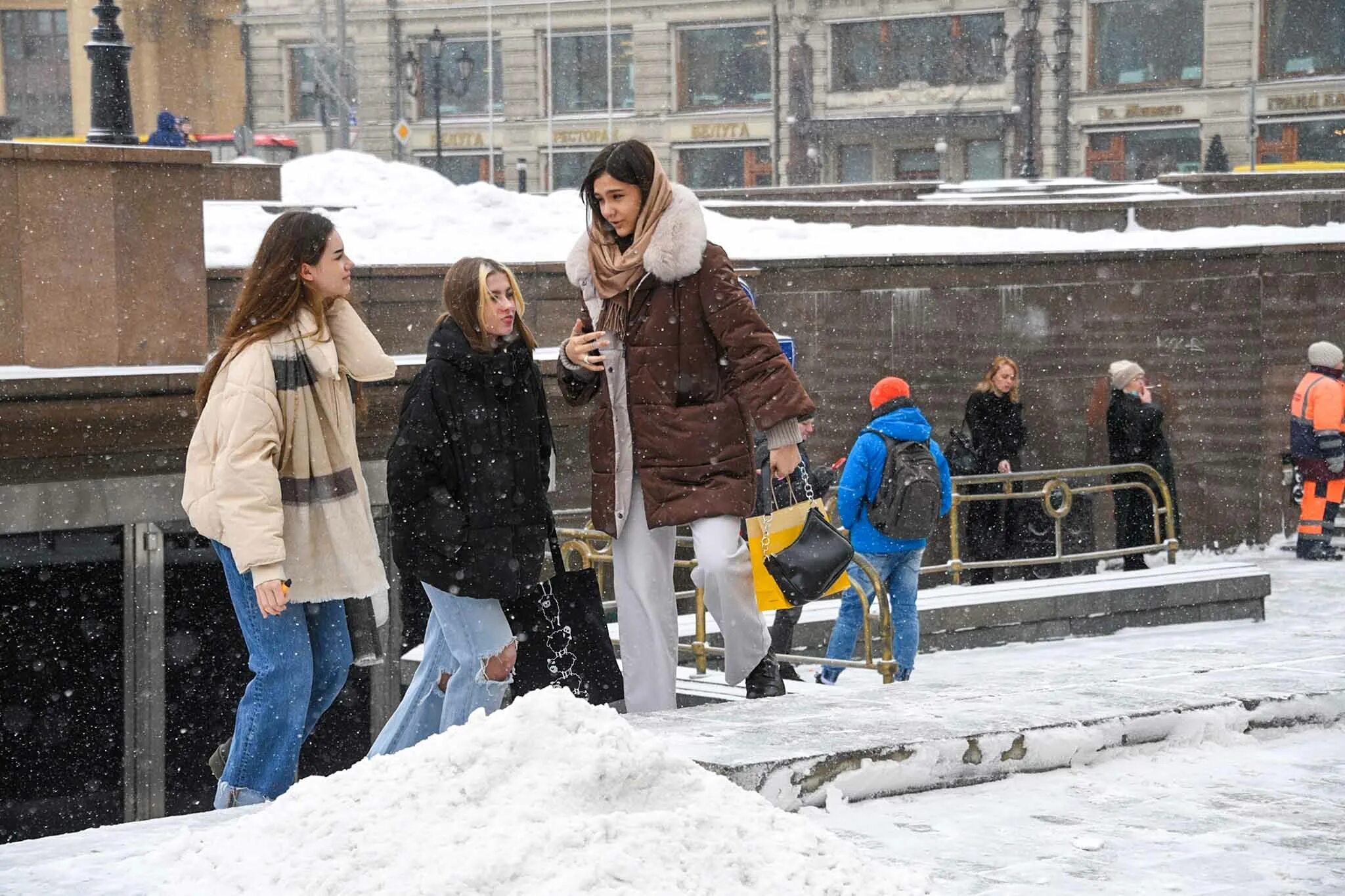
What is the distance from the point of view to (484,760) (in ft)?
12.8

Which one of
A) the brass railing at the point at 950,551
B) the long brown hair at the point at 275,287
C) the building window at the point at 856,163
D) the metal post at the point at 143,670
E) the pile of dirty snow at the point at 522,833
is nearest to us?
the pile of dirty snow at the point at 522,833

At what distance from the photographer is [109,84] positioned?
10398mm

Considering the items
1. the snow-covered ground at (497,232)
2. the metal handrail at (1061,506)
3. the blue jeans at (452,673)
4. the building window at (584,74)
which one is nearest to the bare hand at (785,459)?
the blue jeans at (452,673)

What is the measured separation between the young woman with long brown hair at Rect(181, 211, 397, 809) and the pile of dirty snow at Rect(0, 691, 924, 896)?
1.34 m

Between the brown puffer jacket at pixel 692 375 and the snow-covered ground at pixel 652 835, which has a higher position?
the brown puffer jacket at pixel 692 375

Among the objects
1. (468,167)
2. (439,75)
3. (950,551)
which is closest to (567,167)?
(468,167)

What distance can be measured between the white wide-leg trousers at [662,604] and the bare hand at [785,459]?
0.78 feet

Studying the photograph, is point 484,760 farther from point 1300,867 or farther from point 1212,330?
point 1212,330

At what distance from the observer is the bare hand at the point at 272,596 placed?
5.37 meters

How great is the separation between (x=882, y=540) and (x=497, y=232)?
6477 mm

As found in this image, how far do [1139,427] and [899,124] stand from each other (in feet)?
113

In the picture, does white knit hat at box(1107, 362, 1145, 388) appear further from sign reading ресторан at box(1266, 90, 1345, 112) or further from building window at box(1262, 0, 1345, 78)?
building window at box(1262, 0, 1345, 78)

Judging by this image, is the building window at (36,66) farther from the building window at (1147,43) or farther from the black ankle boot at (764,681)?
the black ankle boot at (764,681)

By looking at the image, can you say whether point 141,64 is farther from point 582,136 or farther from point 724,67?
point 724,67
